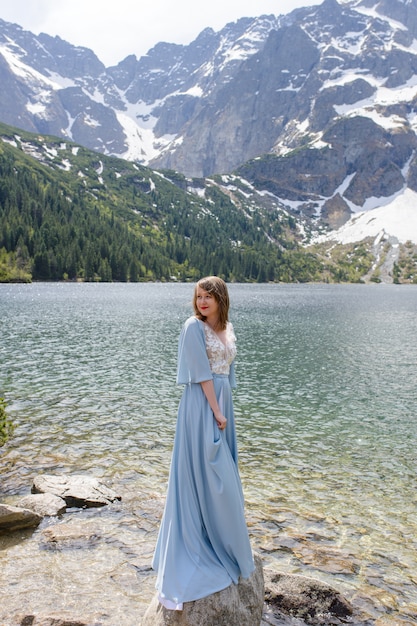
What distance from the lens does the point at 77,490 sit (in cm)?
1347

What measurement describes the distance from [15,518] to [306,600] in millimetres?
6731

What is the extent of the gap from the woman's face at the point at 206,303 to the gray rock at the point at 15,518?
23.9ft

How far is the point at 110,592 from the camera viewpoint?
8.73 m

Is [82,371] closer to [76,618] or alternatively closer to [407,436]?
[407,436]

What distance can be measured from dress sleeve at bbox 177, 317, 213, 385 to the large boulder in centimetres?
309

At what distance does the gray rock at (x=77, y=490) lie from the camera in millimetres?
13062

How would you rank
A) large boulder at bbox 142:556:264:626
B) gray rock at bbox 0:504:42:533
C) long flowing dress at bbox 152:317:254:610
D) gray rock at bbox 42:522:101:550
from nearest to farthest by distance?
large boulder at bbox 142:556:264:626, long flowing dress at bbox 152:317:254:610, gray rock at bbox 42:522:101:550, gray rock at bbox 0:504:42:533

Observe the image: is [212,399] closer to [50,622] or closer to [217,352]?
[217,352]

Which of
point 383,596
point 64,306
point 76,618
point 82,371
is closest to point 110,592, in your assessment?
point 76,618

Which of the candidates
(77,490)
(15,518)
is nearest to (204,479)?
(15,518)

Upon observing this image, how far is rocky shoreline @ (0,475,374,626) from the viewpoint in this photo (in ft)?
22.8

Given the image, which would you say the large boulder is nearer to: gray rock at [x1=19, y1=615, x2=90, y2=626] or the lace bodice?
gray rock at [x1=19, y1=615, x2=90, y2=626]

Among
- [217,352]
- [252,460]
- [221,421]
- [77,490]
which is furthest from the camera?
[252,460]

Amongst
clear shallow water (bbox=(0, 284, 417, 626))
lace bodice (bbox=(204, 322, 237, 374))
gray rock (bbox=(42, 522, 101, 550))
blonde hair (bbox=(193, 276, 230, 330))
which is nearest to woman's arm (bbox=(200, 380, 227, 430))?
lace bodice (bbox=(204, 322, 237, 374))
